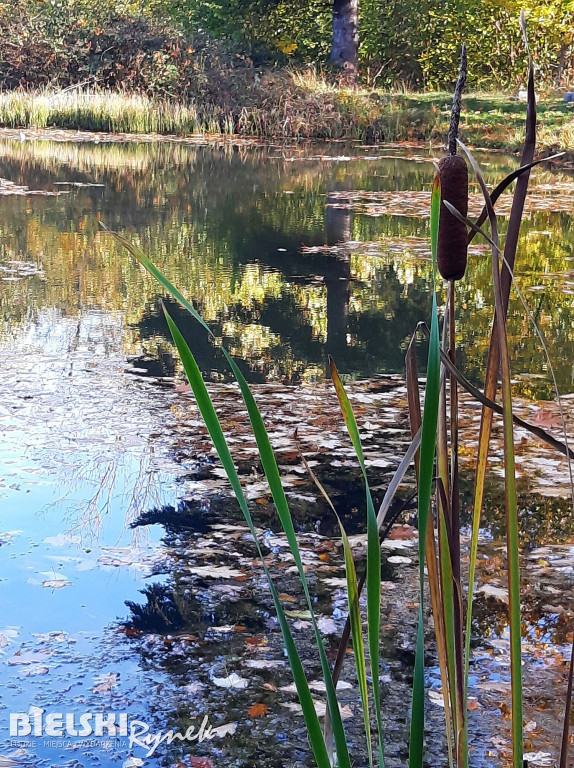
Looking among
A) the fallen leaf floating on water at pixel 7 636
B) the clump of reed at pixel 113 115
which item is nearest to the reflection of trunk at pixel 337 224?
the fallen leaf floating on water at pixel 7 636

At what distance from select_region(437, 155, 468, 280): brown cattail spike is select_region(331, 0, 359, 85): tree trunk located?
25944mm

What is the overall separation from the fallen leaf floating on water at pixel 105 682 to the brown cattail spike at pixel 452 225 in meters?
2.11

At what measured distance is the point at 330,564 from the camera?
374cm

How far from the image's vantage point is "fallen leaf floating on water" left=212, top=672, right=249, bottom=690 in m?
2.91

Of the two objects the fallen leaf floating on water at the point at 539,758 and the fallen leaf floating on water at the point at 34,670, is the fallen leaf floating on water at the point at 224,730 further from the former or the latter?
the fallen leaf floating on water at the point at 539,758

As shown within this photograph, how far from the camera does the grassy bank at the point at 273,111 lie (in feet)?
74.6

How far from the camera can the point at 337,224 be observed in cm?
1257

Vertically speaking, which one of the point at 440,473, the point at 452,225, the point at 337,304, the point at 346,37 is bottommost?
the point at 337,304

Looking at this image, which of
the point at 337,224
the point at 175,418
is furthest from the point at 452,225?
the point at 337,224

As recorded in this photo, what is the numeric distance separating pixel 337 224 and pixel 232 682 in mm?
10066

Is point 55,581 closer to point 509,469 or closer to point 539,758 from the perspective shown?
point 539,758

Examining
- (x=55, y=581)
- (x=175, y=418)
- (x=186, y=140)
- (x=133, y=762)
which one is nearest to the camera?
(x=133, y=762)

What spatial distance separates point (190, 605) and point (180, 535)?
0.59 meters

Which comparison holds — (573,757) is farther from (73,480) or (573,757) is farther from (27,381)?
(27,381)
